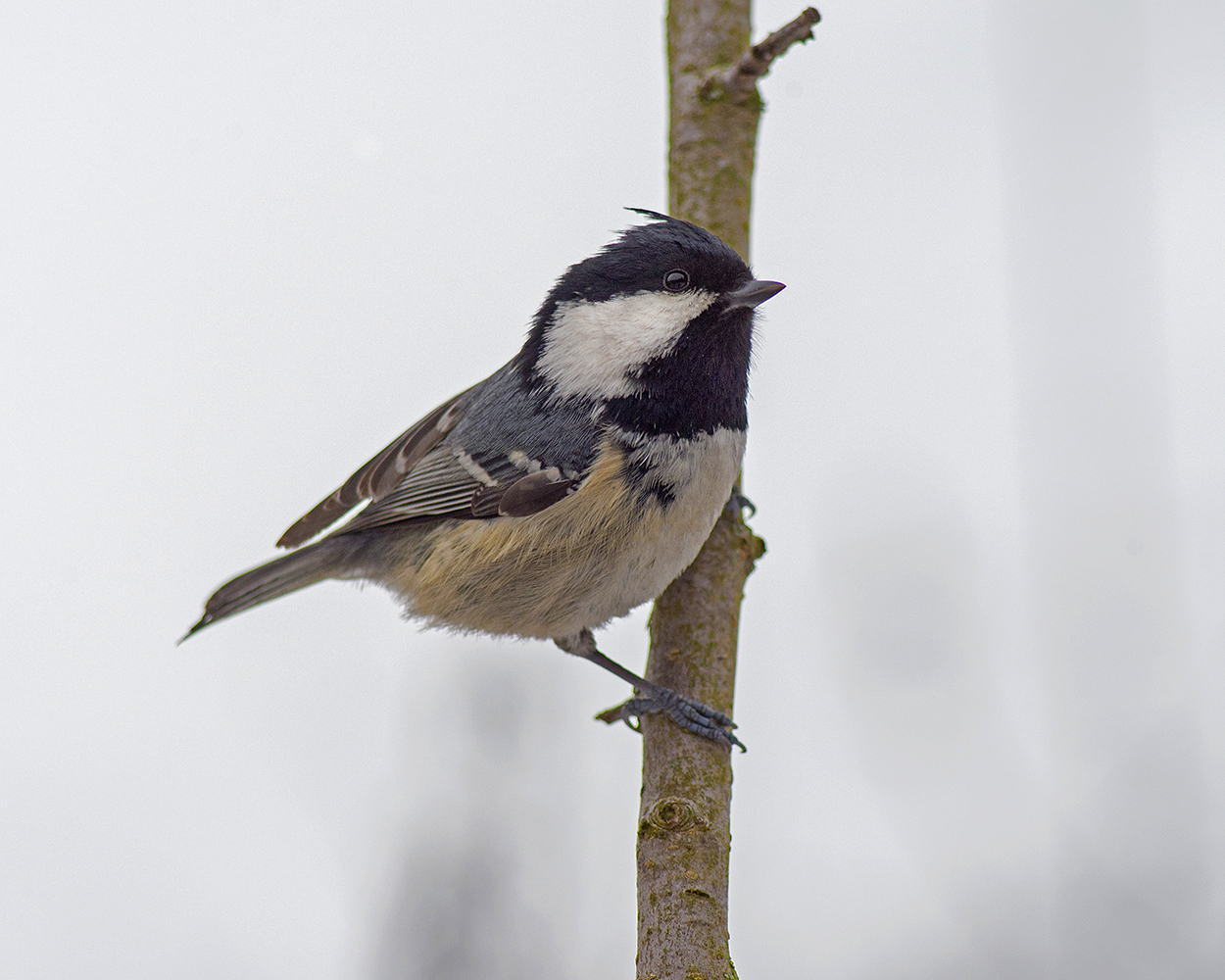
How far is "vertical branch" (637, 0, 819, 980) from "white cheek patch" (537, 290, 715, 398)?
29 cm

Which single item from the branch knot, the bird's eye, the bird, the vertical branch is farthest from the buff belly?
the branch knot

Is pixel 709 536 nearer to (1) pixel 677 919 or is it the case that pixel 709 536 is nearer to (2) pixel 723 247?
(2) pixel 723 247

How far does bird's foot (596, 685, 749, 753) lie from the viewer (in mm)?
1606

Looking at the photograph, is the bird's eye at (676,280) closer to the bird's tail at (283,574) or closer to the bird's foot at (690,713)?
the bird's foot at (690,713)

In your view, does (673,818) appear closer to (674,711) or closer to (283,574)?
(674,711)

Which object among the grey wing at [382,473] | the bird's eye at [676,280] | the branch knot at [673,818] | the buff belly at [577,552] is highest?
the bird's eye at [676,280]

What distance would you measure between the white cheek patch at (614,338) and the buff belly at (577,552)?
13 cm

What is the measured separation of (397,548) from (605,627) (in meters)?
0.40

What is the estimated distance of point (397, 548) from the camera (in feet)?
6.43

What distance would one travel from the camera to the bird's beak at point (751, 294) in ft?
5.54

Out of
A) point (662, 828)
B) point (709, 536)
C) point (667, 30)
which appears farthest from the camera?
point (667, 30)

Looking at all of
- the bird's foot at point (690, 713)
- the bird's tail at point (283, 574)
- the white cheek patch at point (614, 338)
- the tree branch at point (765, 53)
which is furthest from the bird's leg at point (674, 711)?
the tree branch at point (765, 53)


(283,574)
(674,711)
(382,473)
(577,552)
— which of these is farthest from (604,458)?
(283,574)

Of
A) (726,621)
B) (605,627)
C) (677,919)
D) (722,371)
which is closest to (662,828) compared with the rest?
(677,919)
